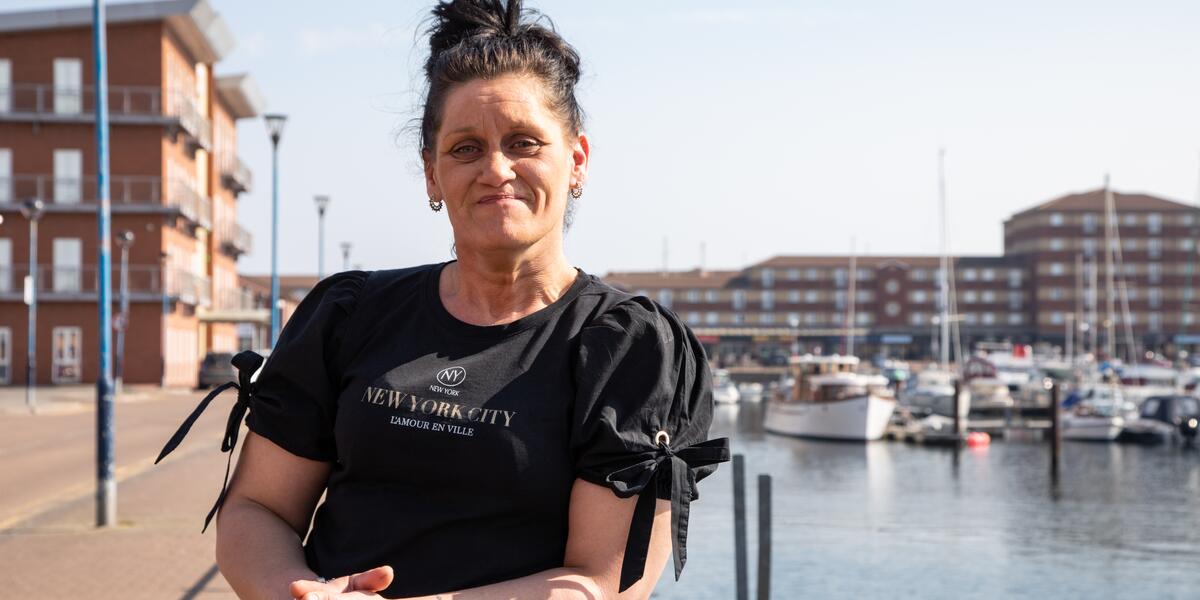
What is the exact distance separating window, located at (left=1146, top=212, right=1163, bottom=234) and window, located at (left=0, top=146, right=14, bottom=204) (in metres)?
110

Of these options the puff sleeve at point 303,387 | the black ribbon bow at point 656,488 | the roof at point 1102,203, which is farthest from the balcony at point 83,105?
the roof at point 1102,203

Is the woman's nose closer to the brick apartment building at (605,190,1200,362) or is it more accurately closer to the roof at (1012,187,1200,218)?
the brick apartment building at (605,190,1200,362)

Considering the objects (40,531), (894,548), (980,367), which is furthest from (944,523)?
(980,367)

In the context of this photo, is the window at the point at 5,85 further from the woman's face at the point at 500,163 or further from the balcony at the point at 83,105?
the woman's face at the point at 500,163

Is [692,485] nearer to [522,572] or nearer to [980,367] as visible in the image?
[522,572]

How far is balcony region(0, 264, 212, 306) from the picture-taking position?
53938 millimetres

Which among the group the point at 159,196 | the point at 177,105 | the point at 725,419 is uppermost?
the point at 177,105

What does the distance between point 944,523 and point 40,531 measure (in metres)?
23.3

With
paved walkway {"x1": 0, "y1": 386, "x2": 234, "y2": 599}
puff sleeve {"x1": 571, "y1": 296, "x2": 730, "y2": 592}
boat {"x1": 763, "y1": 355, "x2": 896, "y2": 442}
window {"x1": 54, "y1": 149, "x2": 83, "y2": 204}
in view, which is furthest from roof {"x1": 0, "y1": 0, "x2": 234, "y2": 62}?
puff sleeve {"x1": 571, "y1": 296, "x2": 730, "y2": 592}

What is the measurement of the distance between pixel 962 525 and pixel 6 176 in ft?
128

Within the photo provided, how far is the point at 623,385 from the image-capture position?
95.9 inches

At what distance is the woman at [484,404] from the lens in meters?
2.40

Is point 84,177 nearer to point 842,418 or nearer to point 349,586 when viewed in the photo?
point 842,418

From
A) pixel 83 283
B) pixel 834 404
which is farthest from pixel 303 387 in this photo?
pixel 834 404
